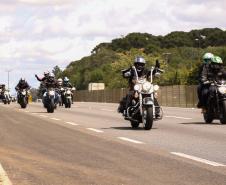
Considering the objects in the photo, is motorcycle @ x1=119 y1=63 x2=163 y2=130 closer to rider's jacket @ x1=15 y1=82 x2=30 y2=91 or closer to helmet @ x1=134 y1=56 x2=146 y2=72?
helmet @ x1=134 y1=56 x2=146 y2=72

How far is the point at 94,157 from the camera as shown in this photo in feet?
37.1

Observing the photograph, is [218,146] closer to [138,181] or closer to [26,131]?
[138,181]

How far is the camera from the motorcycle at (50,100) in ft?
104

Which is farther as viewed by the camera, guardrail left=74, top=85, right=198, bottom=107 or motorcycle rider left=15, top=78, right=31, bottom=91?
guardrail left=74, top=85, right=198, bottom=107

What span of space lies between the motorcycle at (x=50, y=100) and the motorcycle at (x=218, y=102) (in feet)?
41.2

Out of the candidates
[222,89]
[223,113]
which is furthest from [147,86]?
[223,113]

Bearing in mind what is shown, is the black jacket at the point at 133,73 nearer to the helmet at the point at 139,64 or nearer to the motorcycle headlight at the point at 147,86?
the helmet at the point at 139,64

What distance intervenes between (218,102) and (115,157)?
874cm

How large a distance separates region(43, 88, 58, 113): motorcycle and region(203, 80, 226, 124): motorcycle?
1256 centimetres

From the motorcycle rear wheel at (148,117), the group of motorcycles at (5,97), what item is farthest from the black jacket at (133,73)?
the group of motorcycles at (5,97)

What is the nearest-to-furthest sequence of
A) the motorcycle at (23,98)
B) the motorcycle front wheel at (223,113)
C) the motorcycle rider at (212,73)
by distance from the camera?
the motorcycle front wheel at (223,113), the motorcycle rider at (212,73), the motorcycle at (23,98)

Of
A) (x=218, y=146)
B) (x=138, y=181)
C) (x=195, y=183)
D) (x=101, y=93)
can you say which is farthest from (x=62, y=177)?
(x=101, y=93)

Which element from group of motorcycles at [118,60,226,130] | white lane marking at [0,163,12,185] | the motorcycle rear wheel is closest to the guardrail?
group of motorcycles at [118,60,226,130]

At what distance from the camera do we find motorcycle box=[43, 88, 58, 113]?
31734 millimetres
